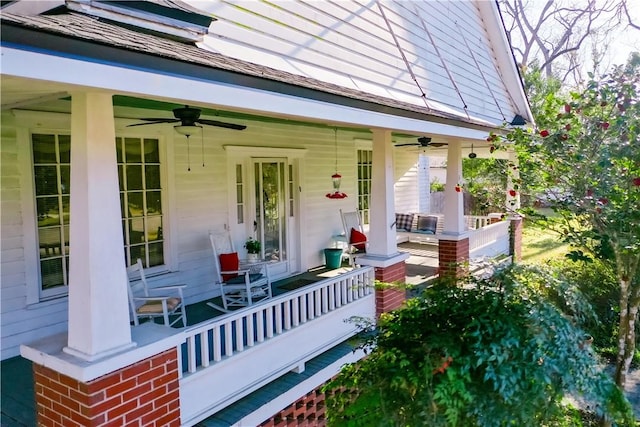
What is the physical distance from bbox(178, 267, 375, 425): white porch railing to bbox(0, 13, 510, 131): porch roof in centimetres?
181

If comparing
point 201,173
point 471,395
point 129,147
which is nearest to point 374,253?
point 201,173

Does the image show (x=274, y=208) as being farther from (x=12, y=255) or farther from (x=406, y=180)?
(x=406, y=180)

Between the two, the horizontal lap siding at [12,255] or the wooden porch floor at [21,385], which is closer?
the wooden porch floor at [21,385]

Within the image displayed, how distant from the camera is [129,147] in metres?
5.50

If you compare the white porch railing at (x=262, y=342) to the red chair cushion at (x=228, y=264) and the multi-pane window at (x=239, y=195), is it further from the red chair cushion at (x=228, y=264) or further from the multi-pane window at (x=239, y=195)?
the multi-pane window at (x=239, y=195)

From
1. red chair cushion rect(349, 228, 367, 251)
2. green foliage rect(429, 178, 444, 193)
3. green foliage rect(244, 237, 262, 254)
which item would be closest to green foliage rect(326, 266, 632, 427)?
green foliage rect(244, 237, 262, 254)

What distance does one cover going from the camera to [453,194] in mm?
8055

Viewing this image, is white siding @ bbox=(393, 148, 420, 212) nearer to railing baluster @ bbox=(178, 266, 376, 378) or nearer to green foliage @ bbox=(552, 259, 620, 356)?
green foliage @ bbox=(552, 259, 620, 356)

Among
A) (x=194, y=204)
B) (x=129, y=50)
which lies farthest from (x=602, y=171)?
(x=194, y=204)

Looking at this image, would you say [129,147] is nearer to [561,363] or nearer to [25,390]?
[25,390]

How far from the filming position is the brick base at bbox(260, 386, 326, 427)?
414 centimetres

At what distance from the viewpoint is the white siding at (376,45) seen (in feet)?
Result: 14.5

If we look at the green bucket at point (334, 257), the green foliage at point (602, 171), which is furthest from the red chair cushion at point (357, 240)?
the green foliage at point (602, 171)

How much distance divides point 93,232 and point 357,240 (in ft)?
20.3
